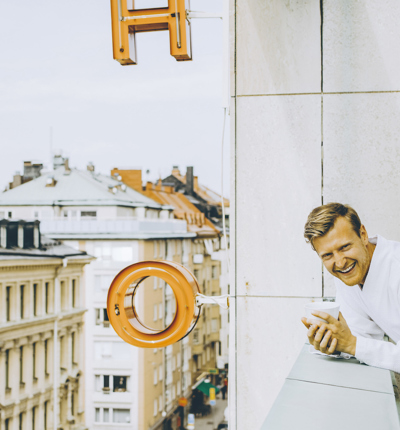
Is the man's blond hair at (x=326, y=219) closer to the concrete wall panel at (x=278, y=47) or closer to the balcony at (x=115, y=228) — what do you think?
the concrete wall panel at (x=278, y=47)

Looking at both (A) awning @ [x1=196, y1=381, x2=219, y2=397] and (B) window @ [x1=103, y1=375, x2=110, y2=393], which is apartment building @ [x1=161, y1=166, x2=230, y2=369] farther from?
(B) window @ [x1=103, y1=375, x2=110, y2=393]

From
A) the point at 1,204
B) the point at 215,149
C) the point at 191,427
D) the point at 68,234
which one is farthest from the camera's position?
the point at 191,427

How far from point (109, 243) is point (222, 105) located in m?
12.2

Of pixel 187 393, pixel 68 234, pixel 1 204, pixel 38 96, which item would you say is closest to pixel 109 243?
pixel 68 234

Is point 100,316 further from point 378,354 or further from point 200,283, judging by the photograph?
point 378,354

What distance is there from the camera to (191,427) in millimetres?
15352

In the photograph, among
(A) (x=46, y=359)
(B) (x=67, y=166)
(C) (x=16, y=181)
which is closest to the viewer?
(C) (x=16, y=181)

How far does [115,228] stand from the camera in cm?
1379

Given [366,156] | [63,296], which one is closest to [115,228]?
[63,296]

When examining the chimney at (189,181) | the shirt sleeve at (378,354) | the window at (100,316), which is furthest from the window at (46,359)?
the shirt sleeve at (378,354)

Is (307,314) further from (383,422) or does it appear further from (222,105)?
(222,105)

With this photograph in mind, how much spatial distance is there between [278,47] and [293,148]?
0.42m

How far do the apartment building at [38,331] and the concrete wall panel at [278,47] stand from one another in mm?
9420

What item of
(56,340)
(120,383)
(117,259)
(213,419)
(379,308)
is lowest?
(213,419)
